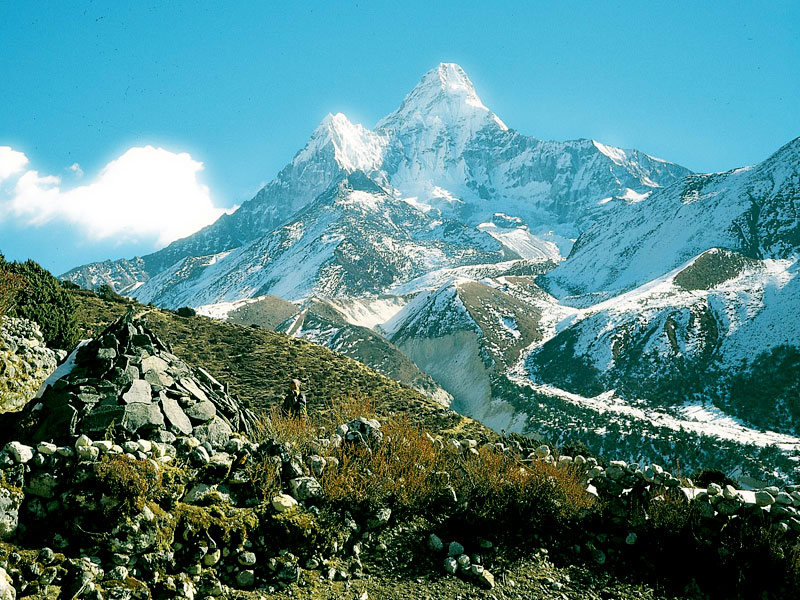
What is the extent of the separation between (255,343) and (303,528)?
29.4m

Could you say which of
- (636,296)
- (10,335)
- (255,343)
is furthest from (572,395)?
(10,335)

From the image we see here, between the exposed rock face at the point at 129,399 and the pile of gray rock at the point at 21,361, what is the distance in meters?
4.94

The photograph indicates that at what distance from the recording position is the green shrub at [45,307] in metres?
22.2

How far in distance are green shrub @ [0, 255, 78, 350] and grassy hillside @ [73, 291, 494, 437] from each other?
2.07 meters

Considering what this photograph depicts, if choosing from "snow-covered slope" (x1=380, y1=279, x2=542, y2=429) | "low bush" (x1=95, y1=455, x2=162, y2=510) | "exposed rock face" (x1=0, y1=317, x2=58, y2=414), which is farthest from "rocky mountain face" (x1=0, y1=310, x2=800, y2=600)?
"snow-covered slope" (x1=380, y1=279, x2=542, y2=429)

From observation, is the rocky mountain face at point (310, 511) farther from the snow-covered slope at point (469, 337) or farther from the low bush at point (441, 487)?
the snow-covered slope at point (469, 337)

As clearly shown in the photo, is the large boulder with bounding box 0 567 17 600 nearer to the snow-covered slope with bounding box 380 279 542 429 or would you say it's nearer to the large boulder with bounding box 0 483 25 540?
the large boulder with bounding box 0 483 25 540

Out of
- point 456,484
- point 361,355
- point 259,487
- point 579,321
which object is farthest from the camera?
point 579,321

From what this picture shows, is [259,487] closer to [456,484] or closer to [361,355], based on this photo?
[456,484]

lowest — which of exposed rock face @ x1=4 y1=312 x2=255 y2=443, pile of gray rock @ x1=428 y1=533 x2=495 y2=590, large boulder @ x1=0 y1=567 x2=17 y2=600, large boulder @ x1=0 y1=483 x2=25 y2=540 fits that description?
pile of gray rock @ x1=428 y1=533 x2=495 y2=590

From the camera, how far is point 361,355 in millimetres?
123438

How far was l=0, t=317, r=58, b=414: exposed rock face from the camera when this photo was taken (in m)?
16.4

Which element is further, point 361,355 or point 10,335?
point 361,355

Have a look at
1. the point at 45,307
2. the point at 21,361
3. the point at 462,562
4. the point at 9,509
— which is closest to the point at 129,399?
the point at 9,509
